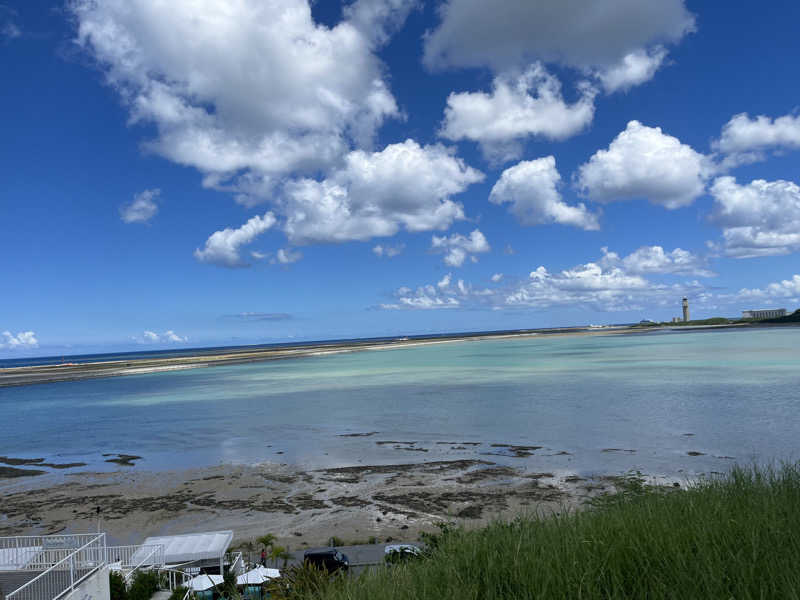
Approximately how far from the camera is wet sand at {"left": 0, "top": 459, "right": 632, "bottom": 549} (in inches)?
689

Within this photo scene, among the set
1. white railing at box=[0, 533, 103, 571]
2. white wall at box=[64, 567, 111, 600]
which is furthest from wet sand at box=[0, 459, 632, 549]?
white wall at box=[64, 567, 111, 600]

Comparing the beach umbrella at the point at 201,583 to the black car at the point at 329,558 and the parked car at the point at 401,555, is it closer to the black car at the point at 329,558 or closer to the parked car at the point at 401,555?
the black car at the point at 329,558

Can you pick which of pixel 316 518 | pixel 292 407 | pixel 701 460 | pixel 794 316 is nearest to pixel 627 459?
pixel 701 460

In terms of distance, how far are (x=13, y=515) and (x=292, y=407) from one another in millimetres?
23781

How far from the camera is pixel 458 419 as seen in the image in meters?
34.5

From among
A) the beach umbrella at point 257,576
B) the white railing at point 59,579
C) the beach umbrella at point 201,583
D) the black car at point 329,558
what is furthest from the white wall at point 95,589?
the black car at point 329,558

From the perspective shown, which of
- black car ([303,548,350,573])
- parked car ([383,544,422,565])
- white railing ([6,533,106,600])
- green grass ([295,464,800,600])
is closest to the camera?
green grass ([295,464,800,600])

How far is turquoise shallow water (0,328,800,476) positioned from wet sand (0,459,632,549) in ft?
6.69

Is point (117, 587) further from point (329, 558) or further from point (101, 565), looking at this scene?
point (329, 558)

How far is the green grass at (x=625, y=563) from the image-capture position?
3861 millimetres

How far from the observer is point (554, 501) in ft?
59.3

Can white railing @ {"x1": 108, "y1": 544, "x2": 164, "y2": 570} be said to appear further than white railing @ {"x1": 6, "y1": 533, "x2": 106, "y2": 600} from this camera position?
Yes

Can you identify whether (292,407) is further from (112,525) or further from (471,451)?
(112,525)

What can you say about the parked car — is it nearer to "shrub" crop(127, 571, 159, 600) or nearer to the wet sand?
the wet sand
